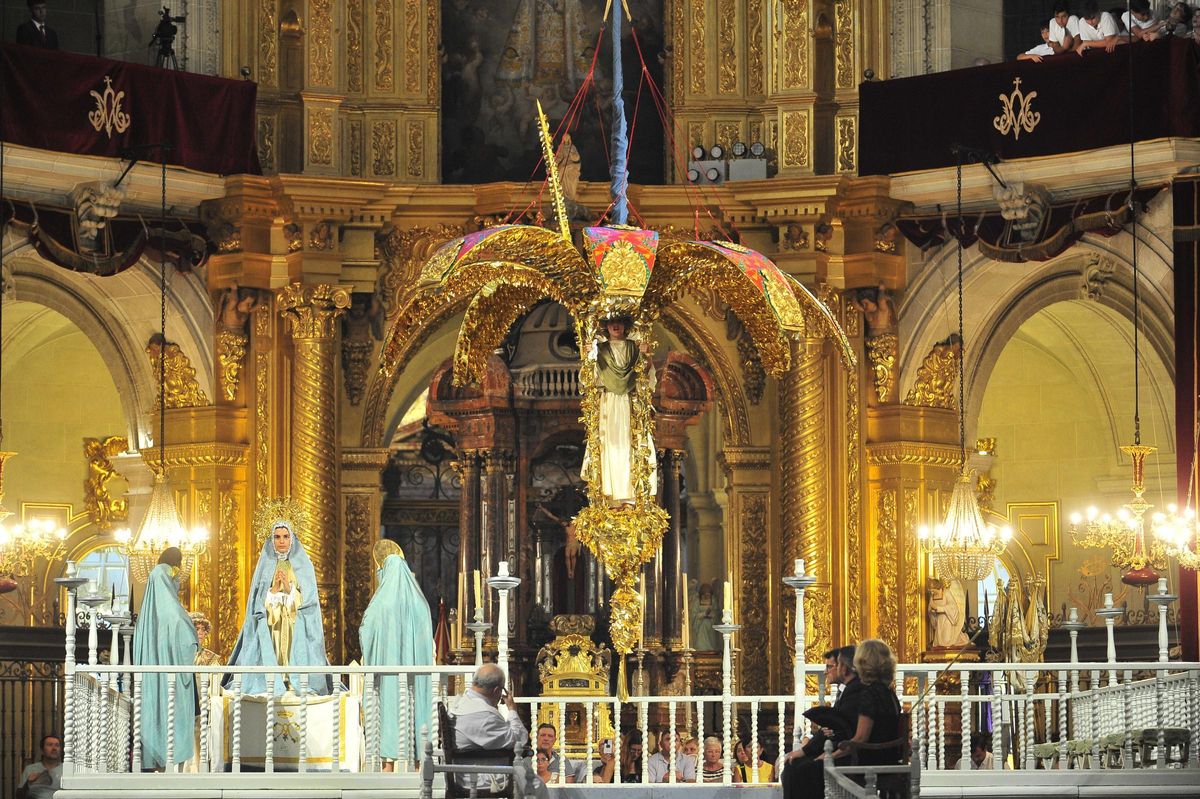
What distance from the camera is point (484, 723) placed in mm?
14266

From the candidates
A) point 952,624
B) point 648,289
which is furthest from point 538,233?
point 952,624

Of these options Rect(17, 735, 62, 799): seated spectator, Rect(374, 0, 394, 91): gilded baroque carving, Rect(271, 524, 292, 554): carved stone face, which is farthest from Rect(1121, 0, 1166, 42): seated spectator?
Rect(17, 735, 62, 799): seated spectator

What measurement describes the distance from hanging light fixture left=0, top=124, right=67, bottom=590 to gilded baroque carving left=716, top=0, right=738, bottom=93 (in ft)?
21.3

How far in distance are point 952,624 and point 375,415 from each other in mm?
5462

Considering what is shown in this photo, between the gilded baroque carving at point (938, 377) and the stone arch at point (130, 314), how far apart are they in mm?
6276

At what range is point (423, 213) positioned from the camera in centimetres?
2334

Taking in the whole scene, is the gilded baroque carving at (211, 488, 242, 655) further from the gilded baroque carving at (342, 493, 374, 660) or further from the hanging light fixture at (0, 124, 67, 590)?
the hanging light fixture at (0, 124, 67, 590)

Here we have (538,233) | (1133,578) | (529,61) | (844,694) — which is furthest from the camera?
(529,61)

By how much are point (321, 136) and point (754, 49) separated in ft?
13.1

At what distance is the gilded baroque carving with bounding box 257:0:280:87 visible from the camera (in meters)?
23.2

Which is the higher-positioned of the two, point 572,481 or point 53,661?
point 572,481

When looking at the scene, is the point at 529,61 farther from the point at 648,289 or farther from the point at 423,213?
the point at 648,289

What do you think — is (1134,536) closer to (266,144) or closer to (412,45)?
(412,45)

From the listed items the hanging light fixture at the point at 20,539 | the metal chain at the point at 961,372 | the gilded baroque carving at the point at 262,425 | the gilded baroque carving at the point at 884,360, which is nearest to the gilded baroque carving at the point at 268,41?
the gilded baroque carving at the point at 262,425
